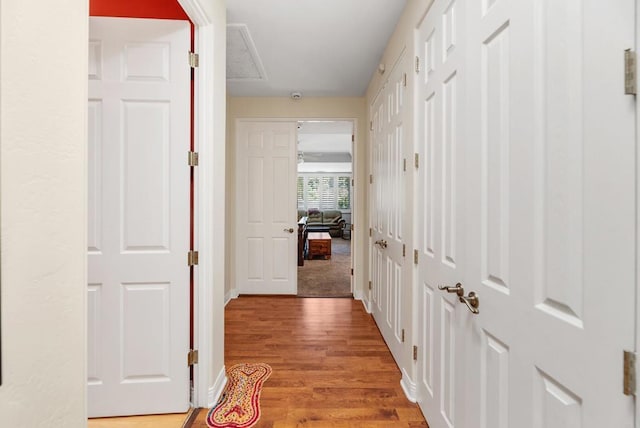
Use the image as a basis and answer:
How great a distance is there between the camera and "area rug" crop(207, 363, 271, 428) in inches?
71.7

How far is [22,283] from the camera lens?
0.68m

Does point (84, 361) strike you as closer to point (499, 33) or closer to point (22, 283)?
point (22, 283)

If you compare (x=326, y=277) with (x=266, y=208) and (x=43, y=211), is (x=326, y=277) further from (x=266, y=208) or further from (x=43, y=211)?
(x=43, y=211)

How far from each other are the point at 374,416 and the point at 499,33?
195 centimetres

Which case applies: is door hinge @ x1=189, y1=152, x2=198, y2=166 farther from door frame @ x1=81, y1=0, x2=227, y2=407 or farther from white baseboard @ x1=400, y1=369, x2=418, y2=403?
white baseboard @ x1=400, y1=369, x2=418, y2=403

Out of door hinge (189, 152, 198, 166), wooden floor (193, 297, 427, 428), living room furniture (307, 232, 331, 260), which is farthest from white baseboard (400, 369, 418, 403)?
living room furniture (307, 232, 331, 260)

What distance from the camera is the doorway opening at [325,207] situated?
5.25 metres

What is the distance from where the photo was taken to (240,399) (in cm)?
203

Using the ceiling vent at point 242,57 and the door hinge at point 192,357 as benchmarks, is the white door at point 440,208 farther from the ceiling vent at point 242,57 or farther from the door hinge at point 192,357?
the ceiling vent at point 242,57

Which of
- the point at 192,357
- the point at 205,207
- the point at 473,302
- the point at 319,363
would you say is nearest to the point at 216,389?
the point at 192,357

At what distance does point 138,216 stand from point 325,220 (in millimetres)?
Result: 9881

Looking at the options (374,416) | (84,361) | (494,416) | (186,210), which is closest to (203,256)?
(186,210)

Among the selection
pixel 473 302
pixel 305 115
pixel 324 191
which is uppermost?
pixel 305 115

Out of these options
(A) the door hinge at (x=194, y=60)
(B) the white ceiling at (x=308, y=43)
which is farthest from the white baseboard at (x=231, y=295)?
(A) the door hinge at (x=194, y=60)
